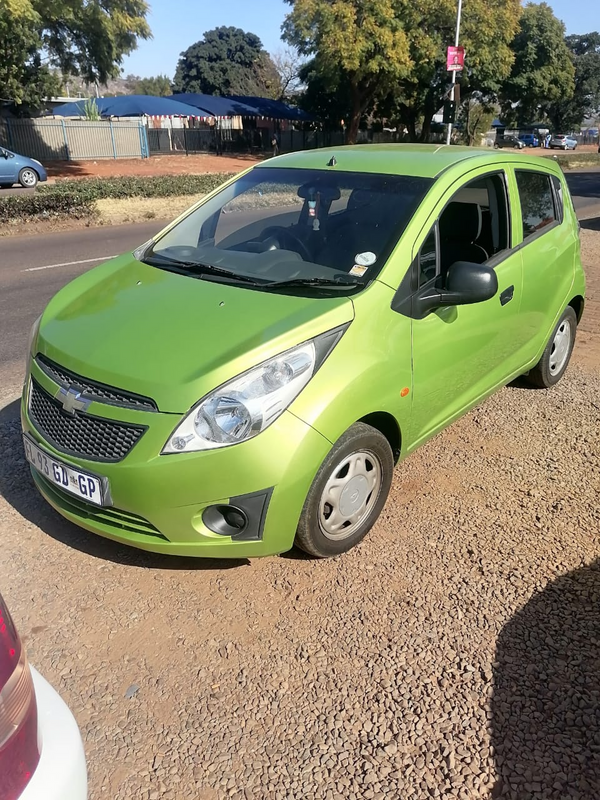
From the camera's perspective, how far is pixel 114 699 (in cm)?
234

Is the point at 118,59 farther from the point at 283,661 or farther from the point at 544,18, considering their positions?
the point at 544,18

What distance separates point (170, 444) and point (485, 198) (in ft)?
8.46

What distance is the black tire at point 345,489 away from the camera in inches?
108

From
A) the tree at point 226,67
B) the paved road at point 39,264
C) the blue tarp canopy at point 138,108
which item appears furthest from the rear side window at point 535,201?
the tree at point 226,67

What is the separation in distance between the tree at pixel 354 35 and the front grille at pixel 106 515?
3454 cm

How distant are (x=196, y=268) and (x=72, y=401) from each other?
1096 millimetres

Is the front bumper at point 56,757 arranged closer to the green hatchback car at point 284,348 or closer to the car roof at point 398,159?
the green hatchback car at point 284,348

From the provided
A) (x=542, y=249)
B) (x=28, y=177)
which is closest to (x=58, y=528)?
(x=542, y=249)

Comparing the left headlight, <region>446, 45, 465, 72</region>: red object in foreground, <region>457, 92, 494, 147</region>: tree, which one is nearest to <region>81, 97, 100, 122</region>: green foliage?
<region>446, 45, 465, 72</region>: red object in foreground

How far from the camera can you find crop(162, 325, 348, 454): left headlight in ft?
8.18

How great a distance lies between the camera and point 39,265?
9.94 m

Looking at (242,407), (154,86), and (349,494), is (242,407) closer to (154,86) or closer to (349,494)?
(349,494)

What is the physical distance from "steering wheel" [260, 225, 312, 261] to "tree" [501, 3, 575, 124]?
57.3 meters

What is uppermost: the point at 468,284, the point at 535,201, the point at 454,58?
the point at 454,58
